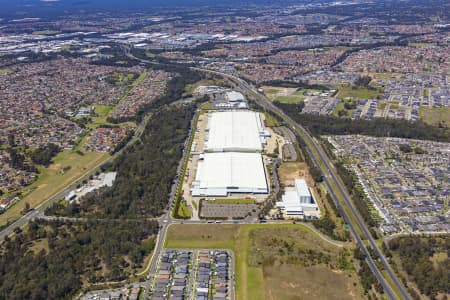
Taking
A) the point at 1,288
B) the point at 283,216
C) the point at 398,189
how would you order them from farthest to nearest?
the point at 398,189 → the point at 283,216 → the point at 1,288

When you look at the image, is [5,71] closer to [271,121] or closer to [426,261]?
[271,121]

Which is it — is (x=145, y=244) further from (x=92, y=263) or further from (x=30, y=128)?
(x=30, y=128)

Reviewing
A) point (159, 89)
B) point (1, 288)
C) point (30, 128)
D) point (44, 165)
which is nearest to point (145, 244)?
point (1, 288)

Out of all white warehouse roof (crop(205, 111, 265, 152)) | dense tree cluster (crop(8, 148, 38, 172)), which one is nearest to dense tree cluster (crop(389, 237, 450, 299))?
white warehouse roof (crop(205, 111, 265, 152))

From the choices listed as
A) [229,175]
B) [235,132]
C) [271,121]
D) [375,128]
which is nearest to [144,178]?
[229,175]

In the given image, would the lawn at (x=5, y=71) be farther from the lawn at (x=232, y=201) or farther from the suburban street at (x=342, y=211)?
the lawn at (x=232, y=201)

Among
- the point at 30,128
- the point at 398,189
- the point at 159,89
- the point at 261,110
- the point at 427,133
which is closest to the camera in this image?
the point at 398,189

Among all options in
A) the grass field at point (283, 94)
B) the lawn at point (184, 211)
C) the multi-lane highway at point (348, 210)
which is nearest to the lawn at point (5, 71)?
the grass field at point (283, 94)
